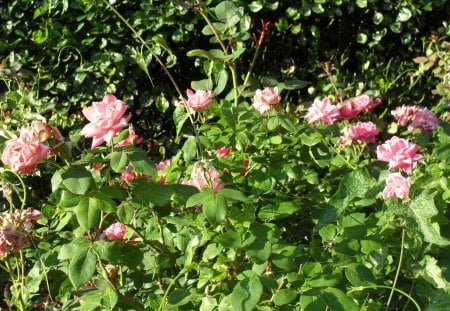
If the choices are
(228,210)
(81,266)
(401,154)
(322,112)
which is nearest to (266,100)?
(322,112)

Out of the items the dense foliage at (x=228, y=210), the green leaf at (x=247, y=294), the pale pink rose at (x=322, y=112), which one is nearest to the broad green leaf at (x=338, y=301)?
the dense foliage at (x=228, y=210)

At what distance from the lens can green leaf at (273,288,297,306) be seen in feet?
Result: 4.49

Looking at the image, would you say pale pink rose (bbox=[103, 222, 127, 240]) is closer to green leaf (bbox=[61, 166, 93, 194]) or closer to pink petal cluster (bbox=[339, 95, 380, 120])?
green leaf (bbox=[61, 166, 93, 194])

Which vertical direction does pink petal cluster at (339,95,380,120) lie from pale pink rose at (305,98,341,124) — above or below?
below

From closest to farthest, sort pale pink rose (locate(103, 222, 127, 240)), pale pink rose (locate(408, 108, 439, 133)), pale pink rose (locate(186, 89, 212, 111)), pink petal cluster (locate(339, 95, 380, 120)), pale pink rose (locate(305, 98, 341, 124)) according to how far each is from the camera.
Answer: pale pink rose (locate(103, 222, 127, 240)) < pale pink rose (locate(186, 89, 212, 111)) < pale pink rose (locate(305, 98, 341, 124)) < pale pink rose (locate(408, 108, 439, 133)) < pink petal cluster (locate(339, 95, 380, 120))

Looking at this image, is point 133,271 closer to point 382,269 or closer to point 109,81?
point 382,269

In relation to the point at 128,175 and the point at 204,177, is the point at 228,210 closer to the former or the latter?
the point at 204,177

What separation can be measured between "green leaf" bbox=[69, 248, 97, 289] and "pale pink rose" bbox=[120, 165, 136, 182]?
0.24 meters

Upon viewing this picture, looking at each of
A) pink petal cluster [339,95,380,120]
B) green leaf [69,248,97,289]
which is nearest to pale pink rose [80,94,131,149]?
green leaf [69,248,97,289]

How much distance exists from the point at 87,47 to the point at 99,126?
243 cm

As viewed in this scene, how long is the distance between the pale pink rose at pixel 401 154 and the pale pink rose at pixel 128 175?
648 millimetres

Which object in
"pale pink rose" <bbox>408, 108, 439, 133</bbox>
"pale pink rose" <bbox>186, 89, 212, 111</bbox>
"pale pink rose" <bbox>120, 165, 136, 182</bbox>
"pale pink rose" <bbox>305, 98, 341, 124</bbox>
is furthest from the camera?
"pale pink rose" <bbox>408, 108, 439, 133</bbox>

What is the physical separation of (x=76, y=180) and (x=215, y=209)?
289 millimetres

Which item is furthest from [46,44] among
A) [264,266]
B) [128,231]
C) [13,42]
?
[264,266]
